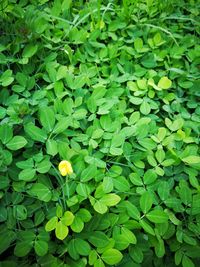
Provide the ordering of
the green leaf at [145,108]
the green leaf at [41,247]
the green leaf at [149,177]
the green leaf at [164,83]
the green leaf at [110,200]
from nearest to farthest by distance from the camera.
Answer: the green leaf at [41,247]
the green leaf at [110,200]
the green leaf at [149,177]
the green leaf at [145,108]
the green leaf at [164,83]

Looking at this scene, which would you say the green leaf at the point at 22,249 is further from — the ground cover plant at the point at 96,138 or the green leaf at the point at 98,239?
the green leaf at the point at 98,239

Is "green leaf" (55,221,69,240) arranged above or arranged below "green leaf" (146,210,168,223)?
above

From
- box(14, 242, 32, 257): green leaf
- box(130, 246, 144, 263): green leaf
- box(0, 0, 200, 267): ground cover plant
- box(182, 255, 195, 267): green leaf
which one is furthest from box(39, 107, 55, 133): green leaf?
box(182, 255, 195, 267): green leaf

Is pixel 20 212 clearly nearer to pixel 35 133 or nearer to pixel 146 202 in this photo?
pixel 35 133

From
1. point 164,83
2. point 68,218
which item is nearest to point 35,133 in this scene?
point 68,218

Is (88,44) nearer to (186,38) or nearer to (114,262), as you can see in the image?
(186,38)

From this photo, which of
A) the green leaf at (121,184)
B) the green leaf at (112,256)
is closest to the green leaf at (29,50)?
the green leaf at (121,184)

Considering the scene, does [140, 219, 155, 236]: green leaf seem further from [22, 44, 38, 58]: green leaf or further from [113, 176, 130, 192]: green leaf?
[22, 44, 38, 58]: green leaf
